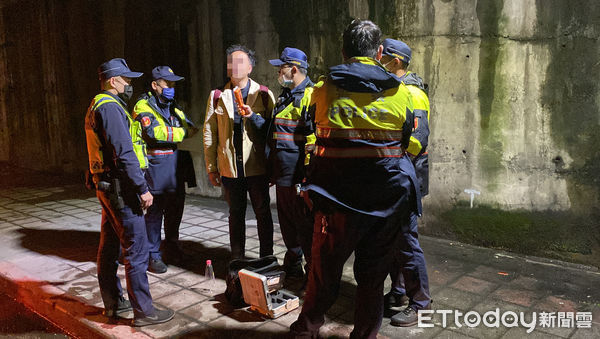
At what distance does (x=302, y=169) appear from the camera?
14.7 feet

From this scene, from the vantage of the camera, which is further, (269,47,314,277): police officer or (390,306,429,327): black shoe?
(269,47,314,277): police officer

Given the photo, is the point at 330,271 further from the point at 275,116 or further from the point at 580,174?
the point at 580,174

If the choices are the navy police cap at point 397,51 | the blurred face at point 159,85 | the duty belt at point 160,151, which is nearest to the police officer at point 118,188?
the blurred face at point 159,85

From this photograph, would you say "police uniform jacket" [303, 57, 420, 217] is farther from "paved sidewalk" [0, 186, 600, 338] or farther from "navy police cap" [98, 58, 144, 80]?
"navy police cap" [98, 58, 144, 80]

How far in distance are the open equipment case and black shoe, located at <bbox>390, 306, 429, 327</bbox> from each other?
0.88m

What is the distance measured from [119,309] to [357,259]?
7.45ft

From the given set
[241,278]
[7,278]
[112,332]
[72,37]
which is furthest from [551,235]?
[72,37]

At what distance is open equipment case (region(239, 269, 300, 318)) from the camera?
149 inches

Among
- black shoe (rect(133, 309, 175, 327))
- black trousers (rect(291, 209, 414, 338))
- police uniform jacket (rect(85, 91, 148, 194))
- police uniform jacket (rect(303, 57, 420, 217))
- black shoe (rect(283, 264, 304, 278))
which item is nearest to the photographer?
police uniform jacket (rect(303, 57, 420, 217))

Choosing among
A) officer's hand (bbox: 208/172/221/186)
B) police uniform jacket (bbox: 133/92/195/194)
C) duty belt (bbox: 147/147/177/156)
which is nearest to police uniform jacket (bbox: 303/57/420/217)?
officer's hand (bbox: 208/172/221/186)

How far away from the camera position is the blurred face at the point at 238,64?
455cm

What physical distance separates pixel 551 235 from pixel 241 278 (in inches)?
144

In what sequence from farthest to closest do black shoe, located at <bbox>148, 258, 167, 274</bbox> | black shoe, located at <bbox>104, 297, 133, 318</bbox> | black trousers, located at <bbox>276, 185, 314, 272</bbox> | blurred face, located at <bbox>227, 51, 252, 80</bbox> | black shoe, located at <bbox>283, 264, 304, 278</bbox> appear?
black shoe, located at <bbox>148, 258, 167, 274</bbox> → black shoe, located at <bbox>283, 264, 304, 278</bbox> → blurred face, located at <bbox>227, 51, 252, 80</bbox> → black trousers, located at <bbox>276, 185, 314, 272</bbox> → black shoe, located at <bbox>104, 297, 133, 318</bbox>

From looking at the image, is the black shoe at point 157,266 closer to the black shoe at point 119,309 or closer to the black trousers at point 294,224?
the black shoe at point 119,309
